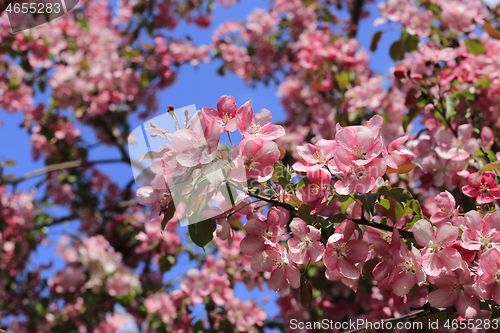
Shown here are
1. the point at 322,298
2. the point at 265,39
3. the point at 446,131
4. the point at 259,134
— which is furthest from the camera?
the point at 265,39

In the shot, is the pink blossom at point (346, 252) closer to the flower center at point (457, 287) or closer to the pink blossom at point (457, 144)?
the flower center at point (457, 287)

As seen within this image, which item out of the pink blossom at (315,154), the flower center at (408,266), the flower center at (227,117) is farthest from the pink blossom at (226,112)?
the flower center at (408,266)

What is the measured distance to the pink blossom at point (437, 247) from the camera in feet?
2.50

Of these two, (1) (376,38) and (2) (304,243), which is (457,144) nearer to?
(2) (304,243)

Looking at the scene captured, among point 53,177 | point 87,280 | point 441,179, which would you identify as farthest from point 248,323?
point 53,177

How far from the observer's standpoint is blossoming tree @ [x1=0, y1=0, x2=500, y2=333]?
→ 31.8 inches

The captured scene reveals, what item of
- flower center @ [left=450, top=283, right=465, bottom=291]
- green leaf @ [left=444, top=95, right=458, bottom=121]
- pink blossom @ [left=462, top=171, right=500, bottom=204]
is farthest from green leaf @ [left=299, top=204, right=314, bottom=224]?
green leaf @ [left=444, top=95, right=458, bottom=121]

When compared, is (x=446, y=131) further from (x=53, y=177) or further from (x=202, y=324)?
(x=53, y=177)

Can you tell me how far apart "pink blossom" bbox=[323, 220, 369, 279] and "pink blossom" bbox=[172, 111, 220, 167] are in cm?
32

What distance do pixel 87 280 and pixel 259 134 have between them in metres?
3.22

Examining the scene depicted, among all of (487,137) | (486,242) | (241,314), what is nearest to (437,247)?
(486,242)

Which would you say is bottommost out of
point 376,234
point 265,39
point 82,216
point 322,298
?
point 322,298

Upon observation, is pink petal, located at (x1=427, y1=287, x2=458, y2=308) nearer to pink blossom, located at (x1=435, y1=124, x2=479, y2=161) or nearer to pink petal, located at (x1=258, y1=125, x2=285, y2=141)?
pink petal, located at (x1=258, y1=125, x2=285, y2=141)

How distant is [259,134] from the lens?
2.81ft
